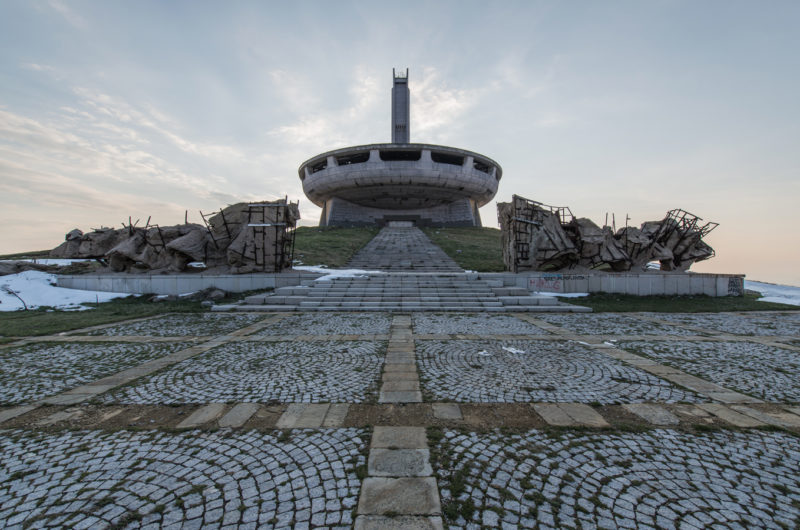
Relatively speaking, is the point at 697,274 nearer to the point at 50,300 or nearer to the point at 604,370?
the point at 604,370

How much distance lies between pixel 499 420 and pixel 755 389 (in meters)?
3.63

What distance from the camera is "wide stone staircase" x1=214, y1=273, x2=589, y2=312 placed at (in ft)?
35.2

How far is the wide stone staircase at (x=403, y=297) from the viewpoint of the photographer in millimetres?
10742

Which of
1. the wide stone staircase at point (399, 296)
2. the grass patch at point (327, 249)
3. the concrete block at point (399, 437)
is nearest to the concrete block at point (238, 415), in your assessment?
the concrete block at point (399, 437)

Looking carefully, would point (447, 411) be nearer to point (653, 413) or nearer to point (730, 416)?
point (653, 413)

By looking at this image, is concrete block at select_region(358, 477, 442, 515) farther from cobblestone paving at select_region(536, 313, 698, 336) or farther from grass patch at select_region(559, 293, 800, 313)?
grass patch at select_region(559, 293, 800, 313)

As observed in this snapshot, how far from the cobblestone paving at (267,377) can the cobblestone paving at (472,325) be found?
2102mm

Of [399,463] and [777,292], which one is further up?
[777,292]

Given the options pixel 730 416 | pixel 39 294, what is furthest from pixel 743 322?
pixel 39 294

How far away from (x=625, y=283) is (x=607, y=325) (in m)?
7.03

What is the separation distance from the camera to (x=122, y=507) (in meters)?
2.19

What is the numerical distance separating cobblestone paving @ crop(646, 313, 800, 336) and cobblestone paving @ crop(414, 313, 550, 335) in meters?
4.57

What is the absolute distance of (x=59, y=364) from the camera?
5.28 metres

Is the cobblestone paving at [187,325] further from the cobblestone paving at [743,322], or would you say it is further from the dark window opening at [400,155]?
the dark window opening at [400,155]
